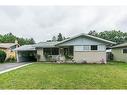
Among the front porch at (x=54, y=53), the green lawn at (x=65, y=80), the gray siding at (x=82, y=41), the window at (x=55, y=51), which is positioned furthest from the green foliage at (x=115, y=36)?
the green lawn at (x=65, y=80)

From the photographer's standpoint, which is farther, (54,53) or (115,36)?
(115,36)

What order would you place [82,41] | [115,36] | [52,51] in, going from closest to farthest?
[82,41]
[52,51]
[115,36]

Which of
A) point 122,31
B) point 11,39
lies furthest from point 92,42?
point 11,39

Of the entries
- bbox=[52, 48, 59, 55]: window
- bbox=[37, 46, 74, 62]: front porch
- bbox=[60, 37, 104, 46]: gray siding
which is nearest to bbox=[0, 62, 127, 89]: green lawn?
bbox=[60, 37, 104, 46]: gray siding

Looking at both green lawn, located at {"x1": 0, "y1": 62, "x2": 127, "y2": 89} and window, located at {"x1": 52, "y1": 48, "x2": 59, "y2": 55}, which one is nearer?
green lawn, located at {"x1": 0, "y1": 62, "x2": 127, "y2": 89}

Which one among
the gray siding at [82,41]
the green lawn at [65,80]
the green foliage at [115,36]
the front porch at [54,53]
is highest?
the green foliage at [115,36]

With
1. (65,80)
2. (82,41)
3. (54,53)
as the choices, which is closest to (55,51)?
(54,53)

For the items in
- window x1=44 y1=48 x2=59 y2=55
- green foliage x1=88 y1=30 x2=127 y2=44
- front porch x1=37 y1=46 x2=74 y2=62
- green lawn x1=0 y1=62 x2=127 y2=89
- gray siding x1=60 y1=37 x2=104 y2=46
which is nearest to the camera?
green lawn x1=0 y1=62 x2=127 y2=89

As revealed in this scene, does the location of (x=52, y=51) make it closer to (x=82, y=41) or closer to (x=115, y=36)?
(x=82, y=41)

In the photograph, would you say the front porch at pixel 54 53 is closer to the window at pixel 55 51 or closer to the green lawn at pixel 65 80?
the window at pixel 55 51

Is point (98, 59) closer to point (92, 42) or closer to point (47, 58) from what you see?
point (92, 42)


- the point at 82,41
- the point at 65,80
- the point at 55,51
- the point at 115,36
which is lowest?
the point at 65,80

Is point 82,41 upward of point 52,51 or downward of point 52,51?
upward

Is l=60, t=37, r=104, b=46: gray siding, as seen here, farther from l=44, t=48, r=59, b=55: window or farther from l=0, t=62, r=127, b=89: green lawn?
l=0, t=62, r=127, b=89: green lawn
